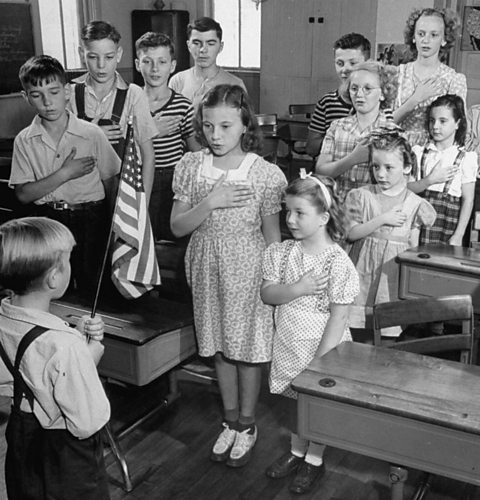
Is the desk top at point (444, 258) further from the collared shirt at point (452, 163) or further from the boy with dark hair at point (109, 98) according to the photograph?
the boy with dark hair at point (109, 98)

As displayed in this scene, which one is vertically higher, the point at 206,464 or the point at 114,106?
the point at 114,106

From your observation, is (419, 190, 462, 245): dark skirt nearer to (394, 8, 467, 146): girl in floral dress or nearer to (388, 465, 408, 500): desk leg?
(394, 8, 467, 146): girl in floral dress

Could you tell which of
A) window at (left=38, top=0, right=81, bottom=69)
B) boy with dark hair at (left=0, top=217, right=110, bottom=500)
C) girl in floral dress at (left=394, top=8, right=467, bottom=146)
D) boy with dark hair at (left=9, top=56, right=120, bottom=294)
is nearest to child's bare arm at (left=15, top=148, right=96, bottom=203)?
boy with dark hair at (left=9, top=56, right=120, bottom=294)

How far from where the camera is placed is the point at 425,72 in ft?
12.6

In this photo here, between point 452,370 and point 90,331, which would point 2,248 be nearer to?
point 90,331

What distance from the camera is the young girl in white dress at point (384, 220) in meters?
3.20

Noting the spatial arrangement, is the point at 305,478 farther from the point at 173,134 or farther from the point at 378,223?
the point at 173,134

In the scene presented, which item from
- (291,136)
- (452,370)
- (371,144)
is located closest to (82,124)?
(371,144)

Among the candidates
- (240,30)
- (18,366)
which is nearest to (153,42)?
(18,366)

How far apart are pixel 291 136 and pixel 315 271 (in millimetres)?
5423

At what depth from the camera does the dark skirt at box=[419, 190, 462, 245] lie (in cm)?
361

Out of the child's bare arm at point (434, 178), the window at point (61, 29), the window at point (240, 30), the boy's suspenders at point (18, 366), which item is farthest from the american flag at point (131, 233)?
the window at point (240, 30)

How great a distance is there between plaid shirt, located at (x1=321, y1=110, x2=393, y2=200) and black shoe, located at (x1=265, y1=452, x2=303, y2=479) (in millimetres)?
1273

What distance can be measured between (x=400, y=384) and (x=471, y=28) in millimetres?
7212
